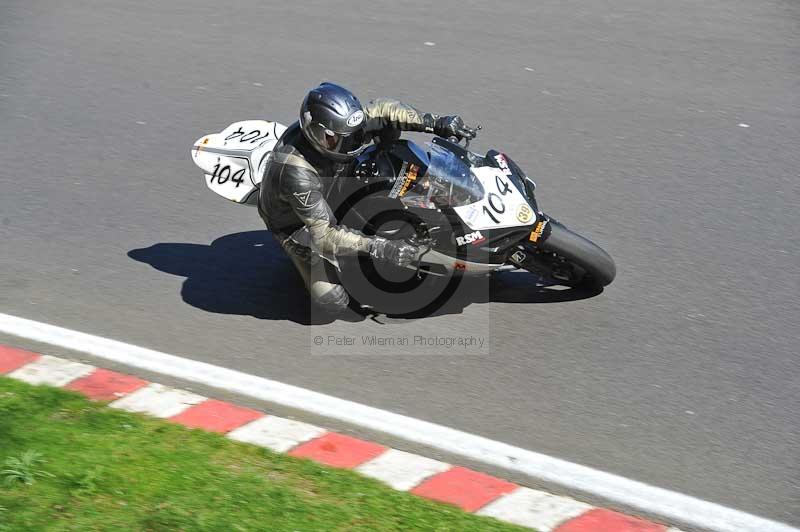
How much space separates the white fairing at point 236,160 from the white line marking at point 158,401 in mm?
1327

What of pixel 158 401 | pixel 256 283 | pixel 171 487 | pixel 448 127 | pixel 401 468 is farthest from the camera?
pixel 256 283

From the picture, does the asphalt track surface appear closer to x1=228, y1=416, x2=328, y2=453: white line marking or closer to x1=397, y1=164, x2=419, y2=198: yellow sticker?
x1=228, y1=416, x2=328, y2=453: white line marking

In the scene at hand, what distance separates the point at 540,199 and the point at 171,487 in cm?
369

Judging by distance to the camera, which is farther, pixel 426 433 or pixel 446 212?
pixel 446 212

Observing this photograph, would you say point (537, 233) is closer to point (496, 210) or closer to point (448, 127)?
point (496, 210)

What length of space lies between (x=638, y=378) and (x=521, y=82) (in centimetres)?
408

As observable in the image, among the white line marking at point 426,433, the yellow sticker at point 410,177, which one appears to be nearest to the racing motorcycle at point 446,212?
the yellow sticker at point 410,177

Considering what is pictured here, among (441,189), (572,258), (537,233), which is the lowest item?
(572,258)

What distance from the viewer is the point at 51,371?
5.20 m

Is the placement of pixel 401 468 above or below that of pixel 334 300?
below

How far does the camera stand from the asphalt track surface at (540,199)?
197 inches

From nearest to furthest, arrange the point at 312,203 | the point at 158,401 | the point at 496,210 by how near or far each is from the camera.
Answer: the point at 158,401 → the point at 312,203 → the point at 496,210

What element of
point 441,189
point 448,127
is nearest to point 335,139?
point 441,189

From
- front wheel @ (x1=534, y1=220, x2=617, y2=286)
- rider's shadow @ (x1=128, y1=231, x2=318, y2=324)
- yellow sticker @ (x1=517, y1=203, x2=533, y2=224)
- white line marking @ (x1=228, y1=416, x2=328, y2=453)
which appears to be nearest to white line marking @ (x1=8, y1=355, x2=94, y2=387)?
rider's shadow @ (x1=128, y1=231, x2=318, y2=324)
